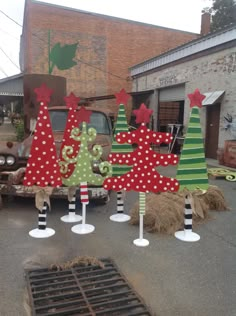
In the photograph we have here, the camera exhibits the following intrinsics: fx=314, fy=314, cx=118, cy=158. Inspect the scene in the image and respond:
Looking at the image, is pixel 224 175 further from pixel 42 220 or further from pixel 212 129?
pixel 42 220

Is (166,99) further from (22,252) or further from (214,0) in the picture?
(214,0)

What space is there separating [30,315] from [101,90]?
18.8 m

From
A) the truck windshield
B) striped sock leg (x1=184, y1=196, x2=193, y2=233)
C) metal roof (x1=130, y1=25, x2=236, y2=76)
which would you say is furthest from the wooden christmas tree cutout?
metal roof (x1=130, y1=25, x2=236, y2=76)

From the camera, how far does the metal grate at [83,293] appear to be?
270cm

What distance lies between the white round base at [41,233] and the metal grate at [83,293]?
1.00 metres

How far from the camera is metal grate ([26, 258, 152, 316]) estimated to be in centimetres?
270

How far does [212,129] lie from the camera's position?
41.0ft

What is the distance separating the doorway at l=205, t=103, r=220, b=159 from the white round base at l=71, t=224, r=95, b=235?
28.7ft

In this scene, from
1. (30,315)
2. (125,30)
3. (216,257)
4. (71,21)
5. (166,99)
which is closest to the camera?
(30,315)

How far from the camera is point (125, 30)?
841 inches

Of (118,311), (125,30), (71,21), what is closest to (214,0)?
(125,30)

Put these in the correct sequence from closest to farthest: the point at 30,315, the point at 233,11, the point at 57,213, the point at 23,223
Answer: the point at 30,315 → the point at 23,223 → the point at 57,213 → the point at 233,11

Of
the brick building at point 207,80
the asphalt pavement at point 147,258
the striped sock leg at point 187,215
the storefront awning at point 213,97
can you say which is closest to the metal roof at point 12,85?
the brick building at point 207,80

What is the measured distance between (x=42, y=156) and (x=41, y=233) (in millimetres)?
1089
